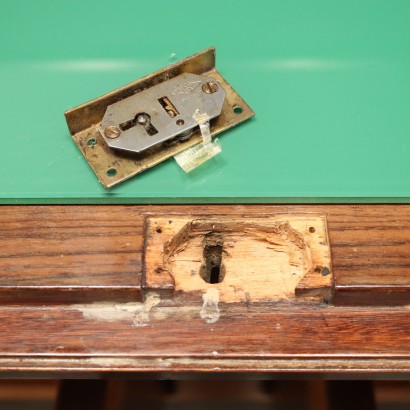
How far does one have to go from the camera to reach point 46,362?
0.59 meters

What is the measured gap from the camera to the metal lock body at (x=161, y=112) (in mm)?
686

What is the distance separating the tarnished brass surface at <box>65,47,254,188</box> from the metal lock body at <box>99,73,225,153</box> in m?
0.01

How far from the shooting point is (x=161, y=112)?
71 cm

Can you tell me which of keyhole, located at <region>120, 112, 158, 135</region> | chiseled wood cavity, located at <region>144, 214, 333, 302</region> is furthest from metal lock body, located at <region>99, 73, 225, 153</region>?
chiseled wood cavity, located at <region>144, 214, 333, 302</region>

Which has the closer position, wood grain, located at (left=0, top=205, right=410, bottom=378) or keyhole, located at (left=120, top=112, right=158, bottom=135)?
wood grain, located at (left=0, top=205, right=410, bottom=378)

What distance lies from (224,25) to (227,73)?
3.7 inches

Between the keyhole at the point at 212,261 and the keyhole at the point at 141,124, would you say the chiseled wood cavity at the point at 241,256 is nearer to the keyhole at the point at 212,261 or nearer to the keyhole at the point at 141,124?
the keyhole at the point at 212,261

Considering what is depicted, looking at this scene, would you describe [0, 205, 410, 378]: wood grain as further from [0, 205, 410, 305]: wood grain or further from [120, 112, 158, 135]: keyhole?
[120, 112, 158, 135]: keyhole

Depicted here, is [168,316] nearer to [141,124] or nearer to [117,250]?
[117,250]

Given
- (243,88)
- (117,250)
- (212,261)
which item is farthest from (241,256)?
(243,88)

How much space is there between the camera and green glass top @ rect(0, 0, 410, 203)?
26.7 inches

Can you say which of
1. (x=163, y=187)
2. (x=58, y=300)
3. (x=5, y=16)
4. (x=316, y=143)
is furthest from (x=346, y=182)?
(x=5, y=16)

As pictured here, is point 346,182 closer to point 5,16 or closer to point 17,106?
point 17,106

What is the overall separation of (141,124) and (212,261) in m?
0.18
